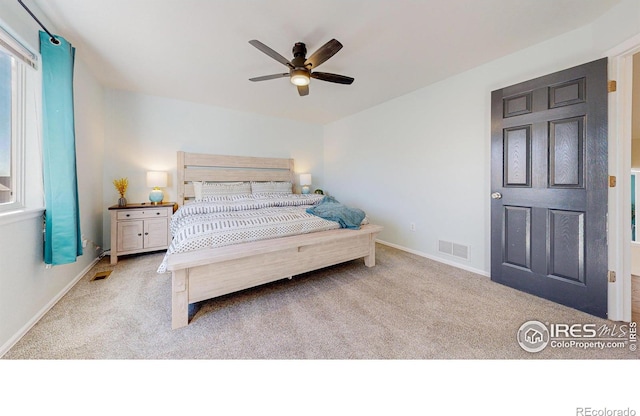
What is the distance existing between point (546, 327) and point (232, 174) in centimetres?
439

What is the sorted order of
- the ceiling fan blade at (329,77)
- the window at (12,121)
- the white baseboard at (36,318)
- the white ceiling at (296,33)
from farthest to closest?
1. the ceiling fan blade at (329,77)
2. the white ceiling at (296,33)
3. the window at (12,121)
4. the white baseboard at (36,318)

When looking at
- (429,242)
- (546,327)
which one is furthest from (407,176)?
(546,327)

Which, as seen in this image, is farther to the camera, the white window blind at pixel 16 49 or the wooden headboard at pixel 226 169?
the wooden headboard at pixel 226 169

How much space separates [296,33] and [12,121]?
7.59ft

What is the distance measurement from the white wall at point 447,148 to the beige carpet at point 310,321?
0.83 metres

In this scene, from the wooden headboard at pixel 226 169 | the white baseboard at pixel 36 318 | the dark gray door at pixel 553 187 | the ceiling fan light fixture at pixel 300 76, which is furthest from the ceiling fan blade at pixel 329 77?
the white baseboard at pixel 36 318

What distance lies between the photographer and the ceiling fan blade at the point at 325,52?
179 centimetres

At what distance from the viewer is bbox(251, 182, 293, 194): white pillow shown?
4070 millimetres

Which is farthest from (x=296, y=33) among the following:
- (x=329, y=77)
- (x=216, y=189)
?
(x=216, y=189)

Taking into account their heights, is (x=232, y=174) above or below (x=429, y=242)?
above

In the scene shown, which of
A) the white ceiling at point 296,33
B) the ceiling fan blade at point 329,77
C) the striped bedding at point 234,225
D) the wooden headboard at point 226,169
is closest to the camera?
the white ceiling at point 296,33

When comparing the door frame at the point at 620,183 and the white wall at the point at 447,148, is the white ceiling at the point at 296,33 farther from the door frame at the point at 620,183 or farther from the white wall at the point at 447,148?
the door frame at the point at 620,183
